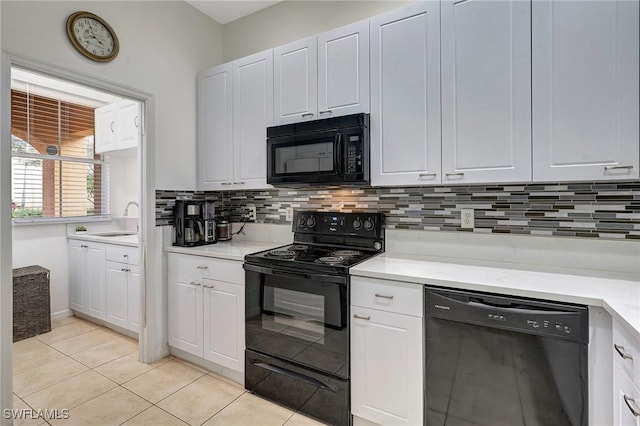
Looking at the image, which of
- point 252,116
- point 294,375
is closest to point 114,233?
point 252,116

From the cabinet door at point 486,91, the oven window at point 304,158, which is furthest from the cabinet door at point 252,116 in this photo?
the cabinet door at point 486,91

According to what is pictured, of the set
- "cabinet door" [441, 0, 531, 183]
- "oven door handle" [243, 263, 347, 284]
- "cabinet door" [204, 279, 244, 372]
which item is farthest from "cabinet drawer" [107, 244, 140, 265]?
"cabinet door" [441, 0, 531, 183]

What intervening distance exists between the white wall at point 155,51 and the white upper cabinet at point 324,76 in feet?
2.83

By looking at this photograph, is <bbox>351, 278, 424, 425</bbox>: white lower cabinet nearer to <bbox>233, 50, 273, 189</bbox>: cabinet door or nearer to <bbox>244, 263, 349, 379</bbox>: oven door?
<bbox>244, 263, 349, 379</bbox>: oven door

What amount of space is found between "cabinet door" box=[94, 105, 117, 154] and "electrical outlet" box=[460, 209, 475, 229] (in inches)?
132

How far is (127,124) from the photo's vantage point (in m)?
3.14

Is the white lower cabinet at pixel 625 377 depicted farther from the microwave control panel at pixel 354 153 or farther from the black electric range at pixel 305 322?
the microwave control panel at pixel 354 153

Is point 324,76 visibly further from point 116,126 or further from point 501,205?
point 116,126

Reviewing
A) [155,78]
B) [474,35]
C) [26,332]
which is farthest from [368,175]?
[26,332]

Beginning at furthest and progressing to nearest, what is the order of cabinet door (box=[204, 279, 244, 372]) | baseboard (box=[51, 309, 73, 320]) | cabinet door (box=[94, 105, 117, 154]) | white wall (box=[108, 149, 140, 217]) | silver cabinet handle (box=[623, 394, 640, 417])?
white wall (box=[108, 149, 140, 217])
cabinet door (box=[94, 105, 117, 154])
baseboard (box=[51, 309, 73, 320])
cabinet door (box=[204, 279, 244, 372])
silver cabinet handle (box=[623, 394, 640, 417])

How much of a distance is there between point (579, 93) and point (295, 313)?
168cm

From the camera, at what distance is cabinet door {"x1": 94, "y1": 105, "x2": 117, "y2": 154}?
3.29 meters

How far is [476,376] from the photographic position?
133 cm

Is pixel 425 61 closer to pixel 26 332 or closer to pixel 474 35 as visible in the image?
pixel 474 35
